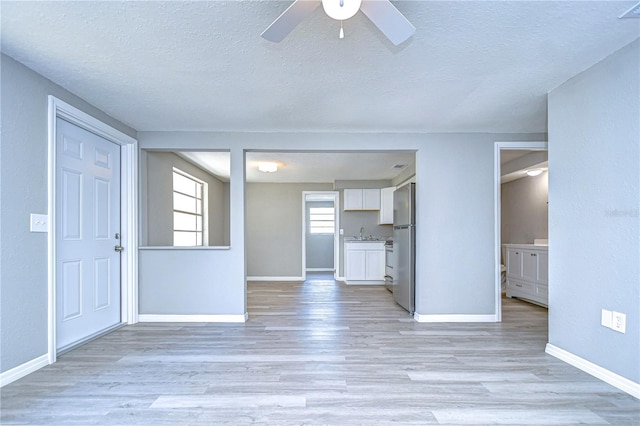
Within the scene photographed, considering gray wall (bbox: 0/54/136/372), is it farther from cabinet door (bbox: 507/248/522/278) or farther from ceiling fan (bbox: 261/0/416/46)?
cabinet door (bbox: 507/248/522/278)

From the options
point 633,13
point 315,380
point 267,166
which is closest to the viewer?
point 633,13

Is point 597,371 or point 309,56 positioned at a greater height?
point 309,56

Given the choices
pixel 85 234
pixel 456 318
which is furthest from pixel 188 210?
pixel 456 318

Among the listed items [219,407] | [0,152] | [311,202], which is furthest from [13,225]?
[311,202]

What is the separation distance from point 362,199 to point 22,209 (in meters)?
5.76

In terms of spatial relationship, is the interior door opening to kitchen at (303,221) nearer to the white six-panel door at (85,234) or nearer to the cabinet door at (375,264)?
the cabinet door at (375,264)

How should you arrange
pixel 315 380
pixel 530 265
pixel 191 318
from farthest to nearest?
pixel 530 265, pixel 191 318, pixel 315 380

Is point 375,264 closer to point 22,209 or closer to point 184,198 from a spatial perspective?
point 184,198

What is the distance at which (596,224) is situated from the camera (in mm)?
2404

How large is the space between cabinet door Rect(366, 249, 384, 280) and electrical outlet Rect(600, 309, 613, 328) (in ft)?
14.9

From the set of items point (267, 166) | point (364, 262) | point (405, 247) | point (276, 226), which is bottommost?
point (364, 262)

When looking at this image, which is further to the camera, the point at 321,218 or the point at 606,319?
the point at 321,218

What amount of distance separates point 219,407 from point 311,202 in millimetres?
8235

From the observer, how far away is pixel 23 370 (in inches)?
92.0
